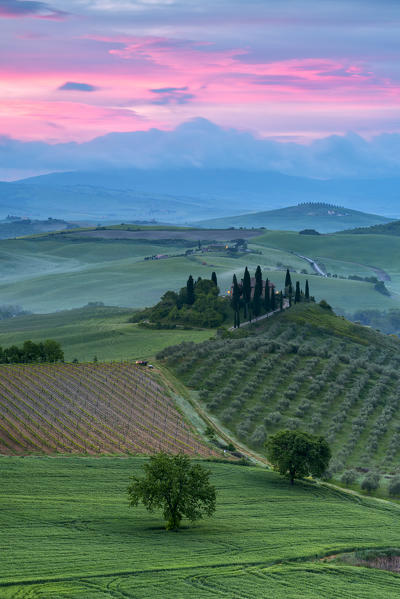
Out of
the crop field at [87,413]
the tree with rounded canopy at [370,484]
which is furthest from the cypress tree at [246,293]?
the tree with rounded canopy at [370,484]

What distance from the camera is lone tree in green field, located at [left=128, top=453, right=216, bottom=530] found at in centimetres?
5584

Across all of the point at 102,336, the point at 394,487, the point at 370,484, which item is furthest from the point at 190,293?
the point at 394,487

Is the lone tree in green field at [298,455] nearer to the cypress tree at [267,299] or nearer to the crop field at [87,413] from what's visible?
the crop field at [87,413]

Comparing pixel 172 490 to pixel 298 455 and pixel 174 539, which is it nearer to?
pixel 174 539

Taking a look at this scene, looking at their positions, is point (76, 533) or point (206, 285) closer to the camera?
point (76, 533)

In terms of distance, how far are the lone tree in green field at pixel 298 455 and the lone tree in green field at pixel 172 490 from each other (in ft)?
64.6

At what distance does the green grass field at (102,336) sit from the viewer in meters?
131

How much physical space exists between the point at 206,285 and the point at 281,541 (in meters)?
105

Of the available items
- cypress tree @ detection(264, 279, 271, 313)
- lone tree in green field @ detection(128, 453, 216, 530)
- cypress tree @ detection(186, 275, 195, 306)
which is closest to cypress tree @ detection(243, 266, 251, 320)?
cypress tree @ detection(264, 279, 271, 313)

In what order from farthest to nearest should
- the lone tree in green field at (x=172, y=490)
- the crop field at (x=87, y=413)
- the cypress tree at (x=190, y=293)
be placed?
1. the cypress tree at (x=190, y=293)
2. the crop field at (x=87, y=413)
3. the lone tree in green field at (x=172, y=490)

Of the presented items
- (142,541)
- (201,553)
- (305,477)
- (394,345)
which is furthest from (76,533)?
(394,345)

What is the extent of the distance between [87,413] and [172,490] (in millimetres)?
35528

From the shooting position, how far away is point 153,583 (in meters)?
42.9

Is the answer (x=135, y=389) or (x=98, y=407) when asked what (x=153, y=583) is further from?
(x=135, y=389)
